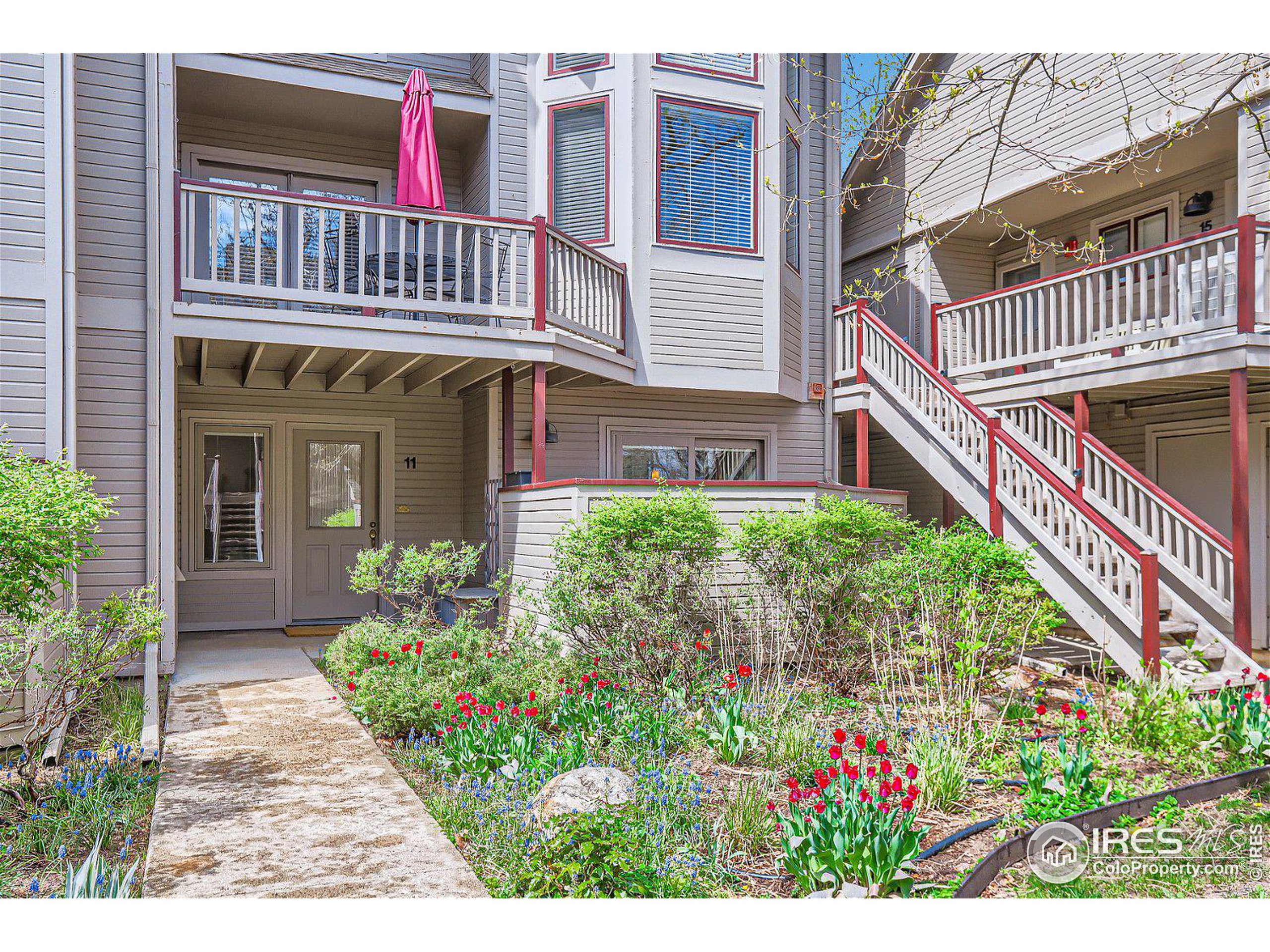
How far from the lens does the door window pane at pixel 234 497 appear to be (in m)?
9.97

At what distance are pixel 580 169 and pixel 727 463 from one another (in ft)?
12.0

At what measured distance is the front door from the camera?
404 inches

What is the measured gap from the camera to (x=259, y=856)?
3.62 meters

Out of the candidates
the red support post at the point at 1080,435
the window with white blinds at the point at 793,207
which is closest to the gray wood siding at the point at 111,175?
the window with white blinds at the point at 793,207

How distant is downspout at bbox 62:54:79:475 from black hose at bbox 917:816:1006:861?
19.7 ft

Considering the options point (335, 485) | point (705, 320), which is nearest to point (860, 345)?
point (705, 320)

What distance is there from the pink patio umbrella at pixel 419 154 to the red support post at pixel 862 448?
501 centimetres

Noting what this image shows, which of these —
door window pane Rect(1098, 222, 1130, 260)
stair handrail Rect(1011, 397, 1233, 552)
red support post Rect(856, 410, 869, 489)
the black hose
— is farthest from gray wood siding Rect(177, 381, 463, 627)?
door window pane Rect(1098, 222, 1130, 260)

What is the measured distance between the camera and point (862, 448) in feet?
33.3

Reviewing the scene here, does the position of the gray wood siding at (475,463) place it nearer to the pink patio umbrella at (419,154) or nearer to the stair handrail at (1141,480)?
the pink patio umbrella at (419,154)

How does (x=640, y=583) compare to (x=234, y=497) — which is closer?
(x=640, y=583)

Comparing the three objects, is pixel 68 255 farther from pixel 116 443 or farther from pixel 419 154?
pixel 419 154
